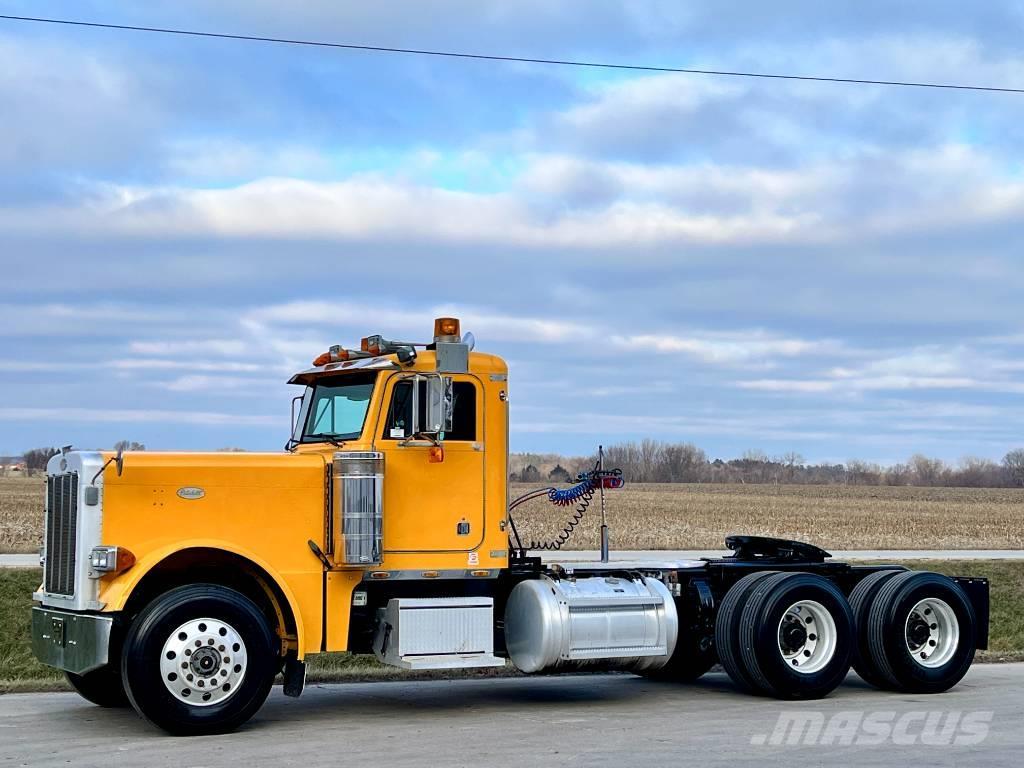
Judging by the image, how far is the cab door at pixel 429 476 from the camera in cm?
1215

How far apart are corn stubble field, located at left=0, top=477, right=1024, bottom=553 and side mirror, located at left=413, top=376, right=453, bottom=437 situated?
17.1 metres

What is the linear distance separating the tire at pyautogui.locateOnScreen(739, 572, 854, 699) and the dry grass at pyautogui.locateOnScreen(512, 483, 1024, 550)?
60.4ft

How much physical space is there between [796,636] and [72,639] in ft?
22.3

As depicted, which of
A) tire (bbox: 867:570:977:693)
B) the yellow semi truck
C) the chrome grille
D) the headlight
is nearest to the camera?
the headlight

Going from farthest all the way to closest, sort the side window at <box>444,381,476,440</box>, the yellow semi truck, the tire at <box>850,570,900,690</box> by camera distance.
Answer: the tire at <box>850,570,900,690</box>, the side window at <box>444,381,476,440</box>, the yellow semi truck

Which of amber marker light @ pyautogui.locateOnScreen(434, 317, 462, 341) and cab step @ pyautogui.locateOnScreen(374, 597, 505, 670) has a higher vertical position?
amber marker light @ pyautogui.locateOnScreen(434, 317, 462, 341)

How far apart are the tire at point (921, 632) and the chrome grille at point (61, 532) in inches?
311

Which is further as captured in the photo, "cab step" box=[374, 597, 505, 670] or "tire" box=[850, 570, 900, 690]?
"tire" box=[850, 570, 900, 690]

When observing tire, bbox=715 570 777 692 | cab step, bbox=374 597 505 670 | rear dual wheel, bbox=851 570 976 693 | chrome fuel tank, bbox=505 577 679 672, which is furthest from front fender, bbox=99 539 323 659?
rear dual wheel, bbox=851 570 976 693

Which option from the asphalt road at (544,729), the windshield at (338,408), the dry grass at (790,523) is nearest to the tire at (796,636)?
the asphalt road at (544,729)

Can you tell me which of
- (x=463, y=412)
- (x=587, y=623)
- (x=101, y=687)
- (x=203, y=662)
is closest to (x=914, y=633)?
(x=587, y=623)

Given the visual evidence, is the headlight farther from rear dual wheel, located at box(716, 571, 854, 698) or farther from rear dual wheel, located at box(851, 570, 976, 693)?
rear dual wheel, located at box(851, 570, 976, 693)

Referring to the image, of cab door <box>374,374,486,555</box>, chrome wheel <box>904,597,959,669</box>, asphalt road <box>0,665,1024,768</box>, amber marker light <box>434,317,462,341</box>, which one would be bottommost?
asphalt road <box>0,665,1024,768</box>

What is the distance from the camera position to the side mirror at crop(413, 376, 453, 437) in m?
12.0
